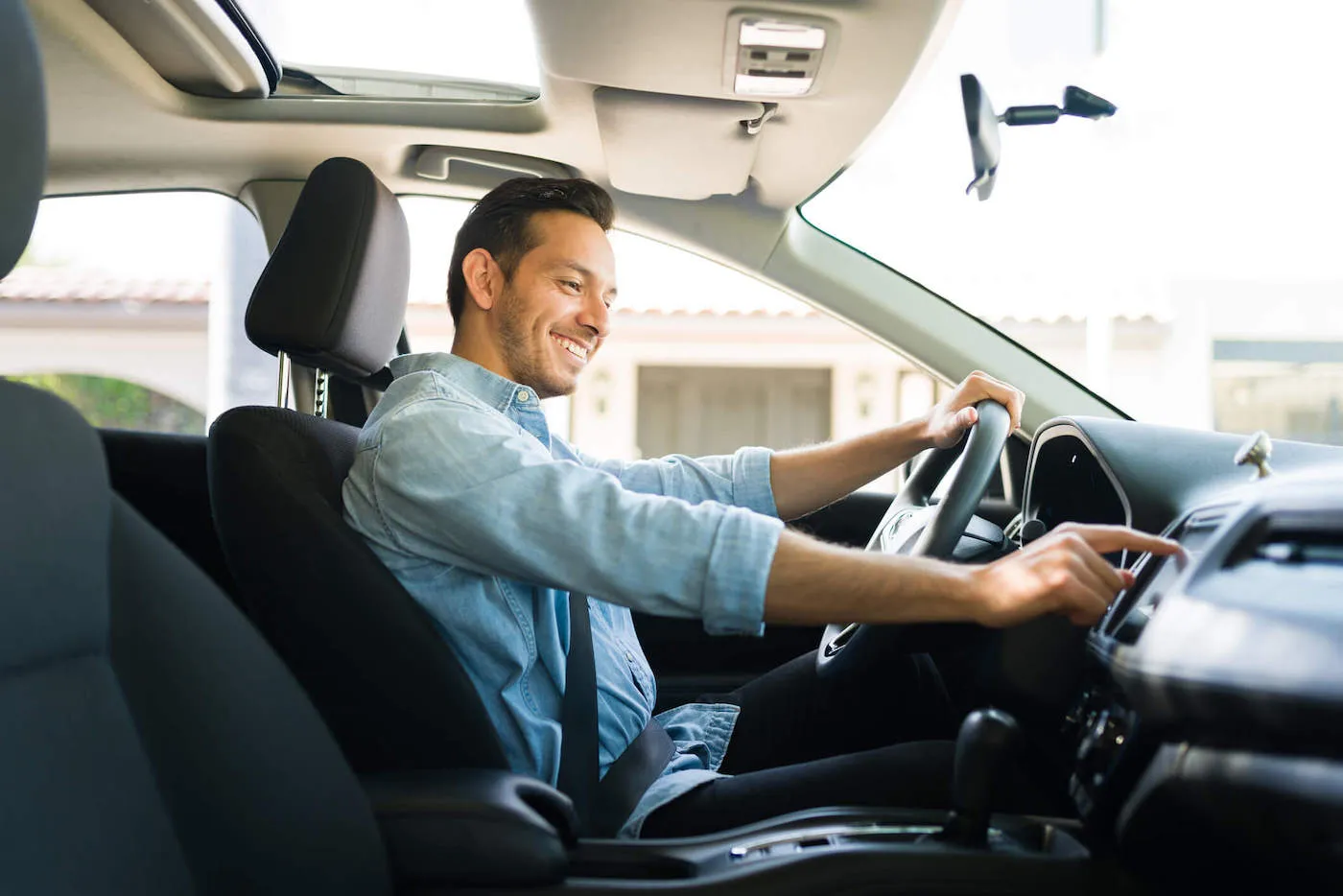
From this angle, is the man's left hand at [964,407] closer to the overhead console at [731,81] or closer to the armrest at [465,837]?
the overhead console at [731,81]

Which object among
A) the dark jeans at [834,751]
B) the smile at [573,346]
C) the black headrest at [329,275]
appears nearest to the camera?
the dark jeans at [834,751]

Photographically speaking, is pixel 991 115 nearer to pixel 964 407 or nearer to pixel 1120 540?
pixel 964 407

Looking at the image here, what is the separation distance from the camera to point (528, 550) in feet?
3.64

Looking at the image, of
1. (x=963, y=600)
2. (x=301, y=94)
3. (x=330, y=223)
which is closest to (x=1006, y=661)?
(x=963, y=600)

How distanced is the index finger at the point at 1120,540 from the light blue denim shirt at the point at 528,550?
0.27 meters

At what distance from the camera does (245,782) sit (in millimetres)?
958

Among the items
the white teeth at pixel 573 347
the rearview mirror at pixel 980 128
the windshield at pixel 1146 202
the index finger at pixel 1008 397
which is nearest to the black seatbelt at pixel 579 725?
the white teeth at pixel 573 347

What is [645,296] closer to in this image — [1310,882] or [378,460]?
[378,460]

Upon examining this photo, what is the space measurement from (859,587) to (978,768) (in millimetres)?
182

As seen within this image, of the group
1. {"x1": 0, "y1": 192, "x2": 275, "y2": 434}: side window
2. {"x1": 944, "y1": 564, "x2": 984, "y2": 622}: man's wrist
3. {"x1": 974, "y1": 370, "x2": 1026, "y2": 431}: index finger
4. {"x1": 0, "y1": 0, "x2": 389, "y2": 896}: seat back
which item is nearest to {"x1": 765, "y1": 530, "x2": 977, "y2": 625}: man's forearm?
{"x1": 944, "y1": 564, "x2": 984, "y2": 622}: man's wrist

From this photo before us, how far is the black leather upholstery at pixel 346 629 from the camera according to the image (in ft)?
3.62

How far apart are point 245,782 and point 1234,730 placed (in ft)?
2.45

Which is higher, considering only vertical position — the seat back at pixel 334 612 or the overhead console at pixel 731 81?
the overhead console at pixel 731 81

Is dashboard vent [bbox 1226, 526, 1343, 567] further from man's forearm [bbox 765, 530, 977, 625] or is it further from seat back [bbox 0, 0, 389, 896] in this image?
seat back [bbox 0, 0, 389, 896]
